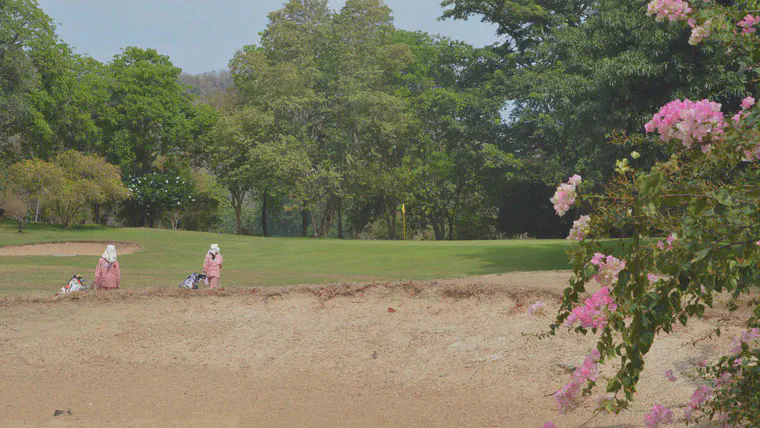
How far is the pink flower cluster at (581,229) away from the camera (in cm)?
342

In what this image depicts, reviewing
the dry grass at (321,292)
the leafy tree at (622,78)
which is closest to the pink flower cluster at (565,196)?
the dry grass at (321,292)

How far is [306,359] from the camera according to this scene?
949 centimetres

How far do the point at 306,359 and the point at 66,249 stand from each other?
24310 millimetres

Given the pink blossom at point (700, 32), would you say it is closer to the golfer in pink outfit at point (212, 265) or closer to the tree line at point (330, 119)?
the golfer in pink outfit at point (212, 265)

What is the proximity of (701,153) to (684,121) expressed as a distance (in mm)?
249

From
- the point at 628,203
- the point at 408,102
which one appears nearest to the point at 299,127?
the point at 408,102

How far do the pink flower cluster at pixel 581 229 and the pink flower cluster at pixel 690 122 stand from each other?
58 centimetres

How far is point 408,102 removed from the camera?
49.4 meters

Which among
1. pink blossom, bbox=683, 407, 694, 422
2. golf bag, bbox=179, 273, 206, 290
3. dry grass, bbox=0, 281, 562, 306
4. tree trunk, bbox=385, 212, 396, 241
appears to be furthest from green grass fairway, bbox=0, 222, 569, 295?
tree trunk, bbox=385, 212, 396, 241

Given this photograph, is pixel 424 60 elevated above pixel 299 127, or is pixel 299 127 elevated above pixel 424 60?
pixel 424 60

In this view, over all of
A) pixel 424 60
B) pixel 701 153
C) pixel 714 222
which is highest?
pixel 424 60

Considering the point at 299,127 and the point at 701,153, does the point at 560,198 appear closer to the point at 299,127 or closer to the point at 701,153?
the point at 701,153

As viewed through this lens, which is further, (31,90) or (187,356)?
(31,90)

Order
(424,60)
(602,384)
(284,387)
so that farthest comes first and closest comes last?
(424,60) → (284,387) → (602,384)
